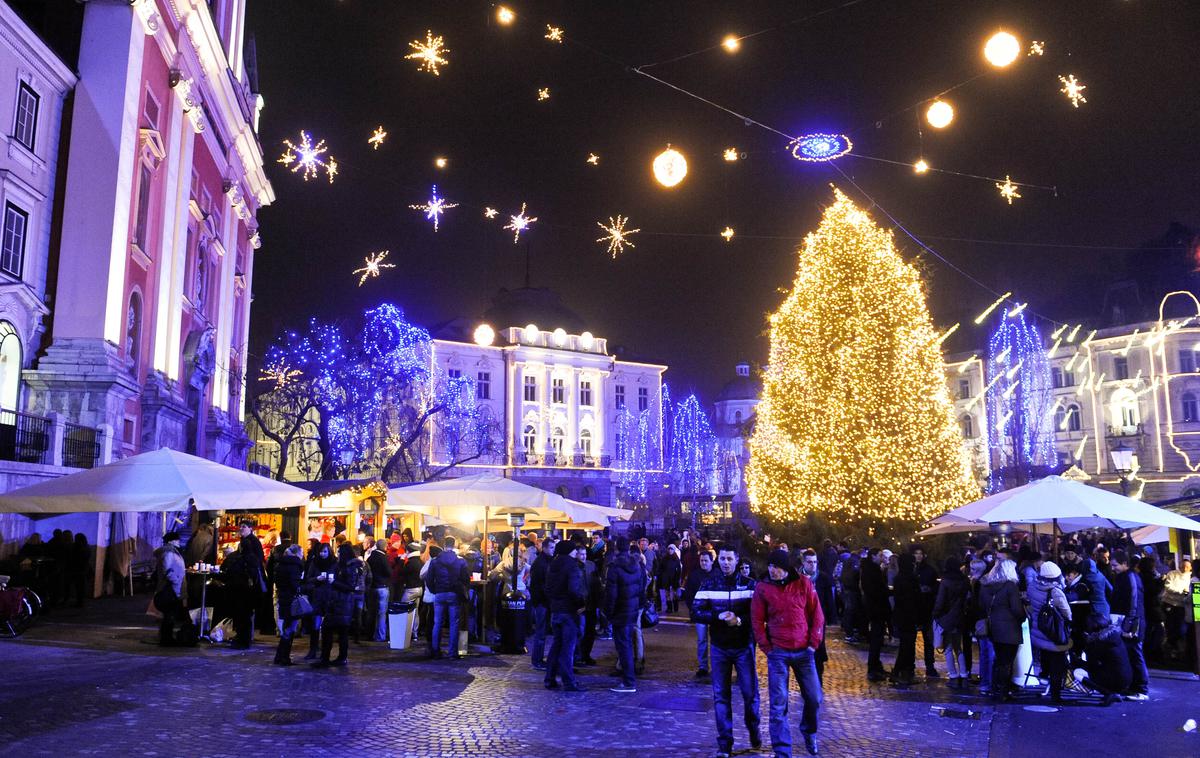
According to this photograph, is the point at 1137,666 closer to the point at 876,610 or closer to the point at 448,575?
the point at 876,610

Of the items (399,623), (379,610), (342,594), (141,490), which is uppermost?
(141,490)

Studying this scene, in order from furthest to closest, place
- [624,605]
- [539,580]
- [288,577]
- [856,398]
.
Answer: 1. [856,398]
2. [288,577]
3. [539,580]
4. [624,605]

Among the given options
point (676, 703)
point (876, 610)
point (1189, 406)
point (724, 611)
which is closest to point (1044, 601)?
point (876, 610)

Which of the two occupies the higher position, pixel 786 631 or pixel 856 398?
pixel 856 398

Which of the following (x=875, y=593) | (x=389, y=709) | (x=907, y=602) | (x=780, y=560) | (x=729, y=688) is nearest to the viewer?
(x=780, y=560)

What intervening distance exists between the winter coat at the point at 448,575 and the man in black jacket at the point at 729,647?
5829 millimetres

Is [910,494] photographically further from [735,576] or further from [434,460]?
[434,460]

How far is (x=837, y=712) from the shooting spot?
1018 centimetres

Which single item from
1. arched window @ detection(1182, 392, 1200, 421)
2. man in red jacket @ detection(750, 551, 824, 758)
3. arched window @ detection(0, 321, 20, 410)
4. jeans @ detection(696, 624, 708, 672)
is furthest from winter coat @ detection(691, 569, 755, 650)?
arched window @ detection(1182, 392, 1200, 421)

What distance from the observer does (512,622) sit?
14586 mm

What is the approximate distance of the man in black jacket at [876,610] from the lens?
1251 cm

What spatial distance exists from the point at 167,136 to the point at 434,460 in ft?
120

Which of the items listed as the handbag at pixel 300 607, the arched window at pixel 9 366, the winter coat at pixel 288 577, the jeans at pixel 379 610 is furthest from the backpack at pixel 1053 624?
the arched window at pixel 9 366

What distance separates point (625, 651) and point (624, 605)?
548mm
